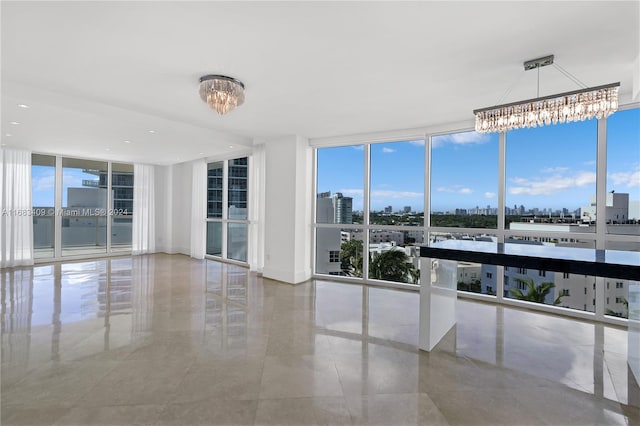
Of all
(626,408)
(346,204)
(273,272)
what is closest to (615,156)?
(626,408)

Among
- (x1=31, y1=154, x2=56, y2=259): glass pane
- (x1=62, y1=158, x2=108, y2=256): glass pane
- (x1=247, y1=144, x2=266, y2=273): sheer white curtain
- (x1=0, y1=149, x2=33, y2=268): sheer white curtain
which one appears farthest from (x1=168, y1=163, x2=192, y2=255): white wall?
(x1=247, y1=144, x2=266, y2=273): sheer white curtain

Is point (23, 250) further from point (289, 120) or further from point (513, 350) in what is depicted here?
point (513, 350)

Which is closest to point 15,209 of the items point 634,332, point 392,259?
point 392,259

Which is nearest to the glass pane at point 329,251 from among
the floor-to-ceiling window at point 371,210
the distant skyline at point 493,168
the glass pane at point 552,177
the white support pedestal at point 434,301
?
the floor-to-ceiling window at point 371,210

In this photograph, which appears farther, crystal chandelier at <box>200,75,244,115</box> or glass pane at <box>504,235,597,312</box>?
glass pane at <box>504,235,597,312</box>

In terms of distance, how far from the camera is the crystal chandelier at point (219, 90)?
9.11ft

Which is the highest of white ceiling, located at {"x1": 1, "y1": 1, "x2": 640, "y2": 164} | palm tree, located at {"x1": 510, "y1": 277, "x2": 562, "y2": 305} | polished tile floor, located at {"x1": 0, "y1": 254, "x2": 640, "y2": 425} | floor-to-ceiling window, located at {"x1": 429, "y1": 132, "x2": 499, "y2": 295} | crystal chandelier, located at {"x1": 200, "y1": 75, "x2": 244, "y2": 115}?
white ceiling, located at {"x1": 1, "y1": 1, "x2": 640, "y2": 164}

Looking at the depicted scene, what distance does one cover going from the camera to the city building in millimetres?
1981

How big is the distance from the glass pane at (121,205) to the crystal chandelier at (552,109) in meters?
8.65

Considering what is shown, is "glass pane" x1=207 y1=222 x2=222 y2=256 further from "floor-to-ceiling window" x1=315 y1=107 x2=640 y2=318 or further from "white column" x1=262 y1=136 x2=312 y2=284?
"floor-to-ceiling window" x1=315 y1=107 x2=640 y2=318

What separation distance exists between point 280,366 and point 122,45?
2945 millimetres

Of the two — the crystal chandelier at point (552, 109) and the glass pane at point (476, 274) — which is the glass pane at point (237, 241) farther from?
the crystal chandelier at point (552, 109)

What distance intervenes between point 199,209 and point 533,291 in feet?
23.6

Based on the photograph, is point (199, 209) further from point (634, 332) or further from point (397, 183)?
point (634, 332)
